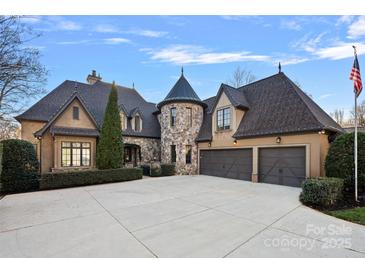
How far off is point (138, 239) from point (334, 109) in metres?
43.5

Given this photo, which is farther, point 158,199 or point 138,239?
point 158,199

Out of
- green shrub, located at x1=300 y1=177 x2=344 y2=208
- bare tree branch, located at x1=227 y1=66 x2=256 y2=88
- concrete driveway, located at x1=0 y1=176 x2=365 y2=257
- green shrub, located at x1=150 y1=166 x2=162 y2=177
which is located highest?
bare tree branch, located at x1=227 y1=66 x2=256 y2=88

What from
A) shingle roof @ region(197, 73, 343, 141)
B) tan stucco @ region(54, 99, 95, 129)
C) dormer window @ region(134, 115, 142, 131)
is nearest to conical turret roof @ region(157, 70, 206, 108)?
dormer window @ region(134, 115, 142, 131)

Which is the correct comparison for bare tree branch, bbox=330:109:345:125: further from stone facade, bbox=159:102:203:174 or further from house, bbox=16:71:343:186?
stone facade, bbox=159:102:203:174

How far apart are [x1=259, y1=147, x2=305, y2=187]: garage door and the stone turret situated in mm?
6682

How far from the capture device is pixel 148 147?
19.4 metres

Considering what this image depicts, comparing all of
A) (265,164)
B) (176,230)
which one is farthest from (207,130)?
(176,230)

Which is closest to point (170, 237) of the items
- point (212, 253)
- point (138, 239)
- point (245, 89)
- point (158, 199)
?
point (138, 239)

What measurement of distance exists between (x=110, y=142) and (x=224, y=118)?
Answer: 9.13m

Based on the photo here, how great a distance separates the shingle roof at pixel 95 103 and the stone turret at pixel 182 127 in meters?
2.74

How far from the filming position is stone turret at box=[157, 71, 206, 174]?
17.4 meters

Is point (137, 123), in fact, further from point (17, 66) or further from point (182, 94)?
point (17, 66)

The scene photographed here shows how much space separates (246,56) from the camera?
13.5 metres

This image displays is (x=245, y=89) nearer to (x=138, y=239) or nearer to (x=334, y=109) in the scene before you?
(x=138, y=239)
